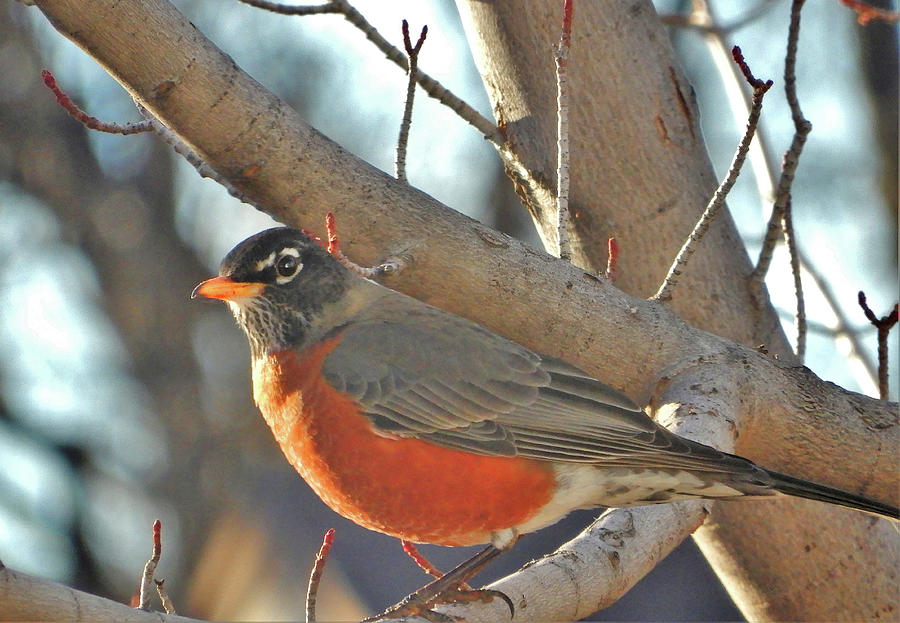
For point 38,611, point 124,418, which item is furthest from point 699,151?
point 124,418

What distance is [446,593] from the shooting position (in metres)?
3.12

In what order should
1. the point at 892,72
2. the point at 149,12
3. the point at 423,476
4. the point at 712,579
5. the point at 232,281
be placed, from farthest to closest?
the point at 892,72 → the point at 712,579 → the point at 232,281 → the point at 423,476 → the point at 149,12

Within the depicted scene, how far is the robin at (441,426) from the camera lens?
3096 millimetres

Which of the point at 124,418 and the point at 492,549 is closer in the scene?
the point at 492,549

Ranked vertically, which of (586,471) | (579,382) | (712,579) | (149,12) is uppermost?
(712,579)

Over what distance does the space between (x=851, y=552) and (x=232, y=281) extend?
→ 2.25 meters

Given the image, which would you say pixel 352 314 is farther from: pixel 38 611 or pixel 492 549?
pixel 38 611

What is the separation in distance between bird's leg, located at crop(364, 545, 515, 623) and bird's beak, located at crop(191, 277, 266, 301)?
3.67 feet

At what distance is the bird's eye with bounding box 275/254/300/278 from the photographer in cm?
357

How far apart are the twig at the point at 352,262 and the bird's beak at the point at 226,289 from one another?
526 millimetres

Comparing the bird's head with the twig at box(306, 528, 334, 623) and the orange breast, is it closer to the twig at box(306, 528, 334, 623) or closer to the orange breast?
the orange breast

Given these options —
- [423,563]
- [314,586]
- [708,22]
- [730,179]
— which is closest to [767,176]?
[708,22]

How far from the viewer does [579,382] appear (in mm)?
3322

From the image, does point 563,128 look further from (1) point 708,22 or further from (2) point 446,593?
(1) point 708,22
